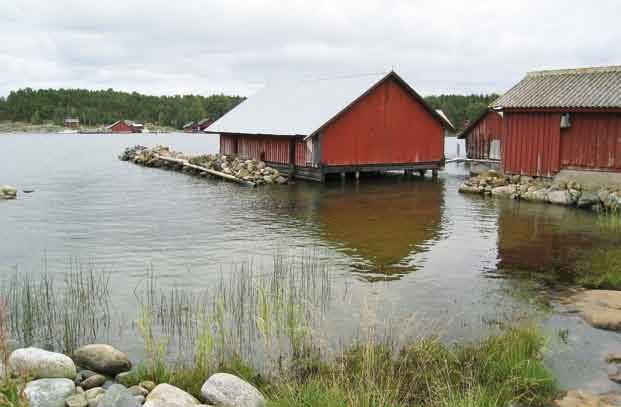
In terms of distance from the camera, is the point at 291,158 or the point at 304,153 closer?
the point at 304,153

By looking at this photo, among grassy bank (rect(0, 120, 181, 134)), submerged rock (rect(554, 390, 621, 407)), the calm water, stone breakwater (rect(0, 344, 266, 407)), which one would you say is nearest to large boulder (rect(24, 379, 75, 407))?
stone breakwater (rect(0, 344, 266, 407))

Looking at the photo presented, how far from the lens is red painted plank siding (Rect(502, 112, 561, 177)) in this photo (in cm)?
2694

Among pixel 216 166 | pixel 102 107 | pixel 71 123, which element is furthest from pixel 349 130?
pixel 102 107

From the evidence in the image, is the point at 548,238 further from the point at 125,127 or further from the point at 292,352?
the point at 125,127

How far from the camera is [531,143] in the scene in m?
27.9

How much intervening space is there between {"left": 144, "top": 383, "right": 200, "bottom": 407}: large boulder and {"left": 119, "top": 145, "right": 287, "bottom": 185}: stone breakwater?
986 inches

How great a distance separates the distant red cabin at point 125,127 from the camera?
154 m

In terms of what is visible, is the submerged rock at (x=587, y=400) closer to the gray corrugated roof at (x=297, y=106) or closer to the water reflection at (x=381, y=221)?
the water reflection at (x=381, y=221)

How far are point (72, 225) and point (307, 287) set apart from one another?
1167 centimetres

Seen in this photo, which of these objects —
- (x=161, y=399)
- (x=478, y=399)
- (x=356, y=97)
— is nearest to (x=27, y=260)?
(x=161, y=399)

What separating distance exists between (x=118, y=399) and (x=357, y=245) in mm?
11295

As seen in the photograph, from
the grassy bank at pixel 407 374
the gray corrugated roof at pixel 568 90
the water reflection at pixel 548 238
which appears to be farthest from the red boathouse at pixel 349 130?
the grassy bank at pixel 407 374

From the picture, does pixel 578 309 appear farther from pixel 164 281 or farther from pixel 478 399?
pixel 164 281

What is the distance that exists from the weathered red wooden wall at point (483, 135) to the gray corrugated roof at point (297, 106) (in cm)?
548
